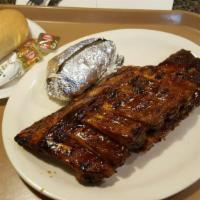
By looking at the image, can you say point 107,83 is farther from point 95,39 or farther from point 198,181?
point 198,181

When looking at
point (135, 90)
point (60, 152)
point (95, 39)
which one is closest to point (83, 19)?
point (95, 39)

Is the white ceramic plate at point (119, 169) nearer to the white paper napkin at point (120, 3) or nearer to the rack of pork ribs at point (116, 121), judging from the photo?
the rack of pork ribs at point (116, 121)

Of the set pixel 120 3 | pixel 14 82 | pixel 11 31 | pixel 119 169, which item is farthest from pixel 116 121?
pixel 120 3

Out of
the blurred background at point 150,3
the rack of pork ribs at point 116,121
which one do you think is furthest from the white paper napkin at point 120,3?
the rack of pork ribs at point 116,121

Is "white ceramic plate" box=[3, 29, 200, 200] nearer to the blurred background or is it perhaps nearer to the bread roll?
the bread roll

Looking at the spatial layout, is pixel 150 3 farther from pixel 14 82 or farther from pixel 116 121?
pixel 116 121
